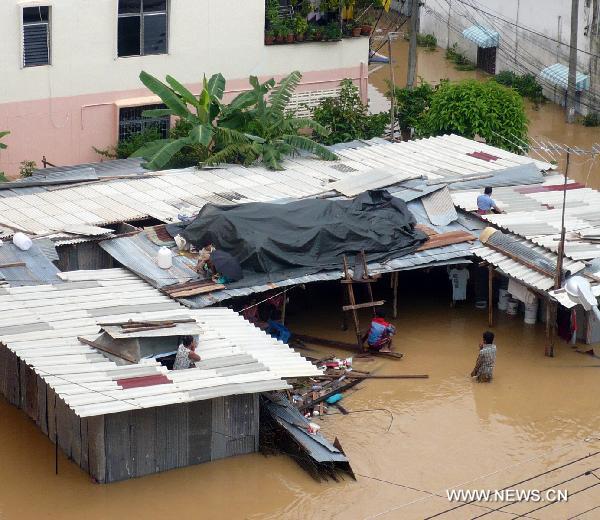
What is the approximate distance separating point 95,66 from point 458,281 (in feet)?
28.7

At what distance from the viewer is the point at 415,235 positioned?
2241 cm

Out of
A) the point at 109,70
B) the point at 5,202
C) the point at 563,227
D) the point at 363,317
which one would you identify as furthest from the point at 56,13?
the point at 563,227

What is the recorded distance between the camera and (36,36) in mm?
26422

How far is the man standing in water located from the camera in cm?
2059

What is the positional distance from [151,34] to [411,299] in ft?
26.6

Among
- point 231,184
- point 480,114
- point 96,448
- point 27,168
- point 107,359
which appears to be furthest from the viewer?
point 480,114

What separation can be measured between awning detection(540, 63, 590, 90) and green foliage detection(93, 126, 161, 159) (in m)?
12.4

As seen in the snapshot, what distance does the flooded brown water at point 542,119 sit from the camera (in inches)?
1266

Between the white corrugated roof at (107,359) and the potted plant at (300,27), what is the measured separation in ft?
34.0

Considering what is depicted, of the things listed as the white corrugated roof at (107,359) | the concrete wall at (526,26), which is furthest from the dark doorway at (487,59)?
the white corrugated roof at (107,359)

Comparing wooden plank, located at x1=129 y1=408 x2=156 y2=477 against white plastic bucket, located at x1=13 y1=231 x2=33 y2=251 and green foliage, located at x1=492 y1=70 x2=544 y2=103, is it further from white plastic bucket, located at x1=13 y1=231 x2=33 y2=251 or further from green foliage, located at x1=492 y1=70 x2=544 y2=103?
green foliage, located at x1=492 y1=70 x2=544 y2=103

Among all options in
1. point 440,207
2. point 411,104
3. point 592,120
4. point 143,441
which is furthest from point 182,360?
point 592,120

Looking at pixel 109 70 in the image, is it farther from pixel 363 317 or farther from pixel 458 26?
pixel 458 26

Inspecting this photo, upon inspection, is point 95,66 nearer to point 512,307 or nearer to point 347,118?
point 347,118
